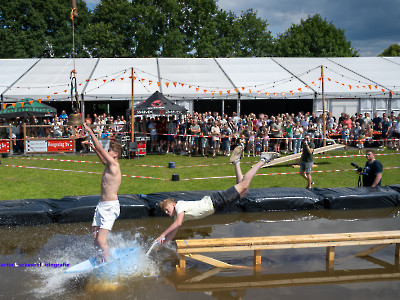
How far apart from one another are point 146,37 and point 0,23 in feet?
50.3

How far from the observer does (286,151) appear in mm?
18609

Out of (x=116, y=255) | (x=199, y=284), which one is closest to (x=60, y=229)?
(x=116, y=255)

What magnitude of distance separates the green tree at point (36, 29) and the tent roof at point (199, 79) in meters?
17.1

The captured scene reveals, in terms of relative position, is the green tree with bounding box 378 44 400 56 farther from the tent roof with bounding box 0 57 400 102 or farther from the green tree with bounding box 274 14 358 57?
the tent roof with bounding box 0 57 400 102

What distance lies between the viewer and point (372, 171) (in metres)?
9.82

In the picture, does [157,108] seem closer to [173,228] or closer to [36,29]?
[173,228]

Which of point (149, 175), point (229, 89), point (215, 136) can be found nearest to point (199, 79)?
point (229, 89)

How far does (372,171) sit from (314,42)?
4552cm

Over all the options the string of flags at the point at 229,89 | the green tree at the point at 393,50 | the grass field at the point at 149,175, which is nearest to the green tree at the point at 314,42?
the green tree at the point at 393,50

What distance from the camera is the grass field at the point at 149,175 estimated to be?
11.5 metres

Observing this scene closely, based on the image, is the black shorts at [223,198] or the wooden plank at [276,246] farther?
the black shorts at [223,198]

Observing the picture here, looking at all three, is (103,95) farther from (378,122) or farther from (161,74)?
(378,122)

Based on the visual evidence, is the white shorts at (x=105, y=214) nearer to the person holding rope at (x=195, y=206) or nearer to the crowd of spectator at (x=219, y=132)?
the person holding rope at (x=195, y=206)

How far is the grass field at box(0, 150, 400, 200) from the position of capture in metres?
11.5
